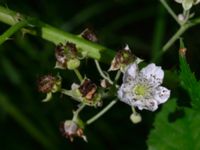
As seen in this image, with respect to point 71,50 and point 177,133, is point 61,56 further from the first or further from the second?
point 177,133

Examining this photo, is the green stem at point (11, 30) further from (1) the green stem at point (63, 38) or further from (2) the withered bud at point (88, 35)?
(2) the withered bud at point (88, 35)

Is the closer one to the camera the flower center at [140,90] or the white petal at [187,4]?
the white petal at [187,4]

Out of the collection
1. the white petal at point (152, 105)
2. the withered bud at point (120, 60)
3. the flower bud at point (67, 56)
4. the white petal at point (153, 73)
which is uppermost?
the flower bud at point (67, 56)

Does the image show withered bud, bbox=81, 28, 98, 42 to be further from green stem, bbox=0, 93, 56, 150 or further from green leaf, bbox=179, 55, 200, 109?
green stem, bbox=0, 93, 56, 150

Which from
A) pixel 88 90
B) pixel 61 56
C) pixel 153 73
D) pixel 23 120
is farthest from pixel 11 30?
pixel 23 120

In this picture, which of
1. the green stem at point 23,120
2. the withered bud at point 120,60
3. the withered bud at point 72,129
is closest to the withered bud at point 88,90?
the withered bud at point 120,60

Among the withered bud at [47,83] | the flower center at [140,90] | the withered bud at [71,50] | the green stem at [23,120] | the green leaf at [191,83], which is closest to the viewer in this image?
the green leaf at [191,83]

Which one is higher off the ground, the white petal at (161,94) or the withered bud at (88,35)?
the withered bud at (88,35)
